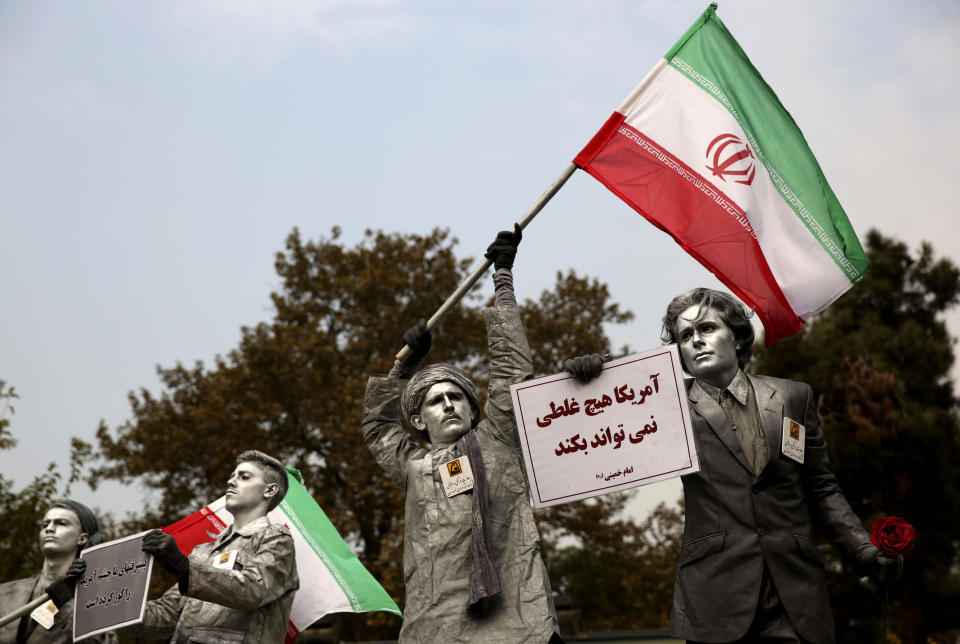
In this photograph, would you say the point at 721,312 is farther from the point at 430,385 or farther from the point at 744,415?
the point at 430,385

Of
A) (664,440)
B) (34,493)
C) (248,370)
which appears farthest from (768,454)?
(248,370)

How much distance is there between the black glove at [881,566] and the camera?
15.9ft

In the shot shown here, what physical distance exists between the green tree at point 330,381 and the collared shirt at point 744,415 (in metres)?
15.7

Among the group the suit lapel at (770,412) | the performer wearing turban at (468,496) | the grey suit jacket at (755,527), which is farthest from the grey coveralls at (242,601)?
the suit lapel at (770,412)

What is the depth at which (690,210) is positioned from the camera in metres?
6.20

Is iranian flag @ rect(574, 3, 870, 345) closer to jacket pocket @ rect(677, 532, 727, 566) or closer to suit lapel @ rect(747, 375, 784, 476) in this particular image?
suit lapel @ rect(747, 375, 784, 476)

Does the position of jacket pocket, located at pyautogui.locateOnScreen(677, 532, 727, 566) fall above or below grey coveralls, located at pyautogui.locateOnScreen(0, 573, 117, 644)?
below

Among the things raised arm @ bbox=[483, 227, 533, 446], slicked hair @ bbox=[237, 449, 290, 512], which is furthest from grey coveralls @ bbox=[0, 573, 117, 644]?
raised arm @ bbox=[483, 227, 533, 446]

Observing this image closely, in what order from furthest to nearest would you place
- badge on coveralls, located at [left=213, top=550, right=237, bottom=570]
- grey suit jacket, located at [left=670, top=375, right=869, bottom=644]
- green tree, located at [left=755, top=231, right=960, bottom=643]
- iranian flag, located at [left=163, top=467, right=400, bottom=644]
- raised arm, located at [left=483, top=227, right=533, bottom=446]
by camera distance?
green tree, located at [left=755, top=231, right=960, bottom=643] → iranian flag, located at [left=163, top=467, right=400, bottom=644] → badge on coveralls, located at [left=213, top=550, right=237, bottom=570] → raised arm, located at [left=483, top=227, right=533, bottom=446] → grey suit jacket, located at [left=670, top=375, right=869, bottom=644]

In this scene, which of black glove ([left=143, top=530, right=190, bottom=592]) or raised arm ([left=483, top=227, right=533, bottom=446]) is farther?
raised arm ([left=483, top=227, right=533, bottom=446])

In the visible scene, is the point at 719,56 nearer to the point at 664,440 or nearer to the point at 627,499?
the point at 664,440

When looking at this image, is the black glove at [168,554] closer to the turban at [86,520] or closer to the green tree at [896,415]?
the turban at [86,520]

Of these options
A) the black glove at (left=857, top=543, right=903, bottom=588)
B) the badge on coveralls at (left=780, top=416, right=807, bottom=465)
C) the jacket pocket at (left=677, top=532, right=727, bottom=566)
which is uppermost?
the badge on coveralls at (left=780, top=416, right=807, bottom=465)

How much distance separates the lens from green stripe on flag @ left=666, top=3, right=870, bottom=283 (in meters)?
6.21
